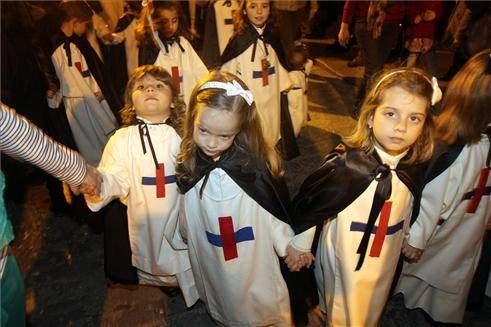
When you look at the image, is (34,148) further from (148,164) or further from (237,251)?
(237,251)

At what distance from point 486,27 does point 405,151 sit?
2676mm

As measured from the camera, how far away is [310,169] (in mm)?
4727

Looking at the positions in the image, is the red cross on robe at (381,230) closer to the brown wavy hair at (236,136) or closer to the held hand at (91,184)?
the brown wavy hair at (236,136)

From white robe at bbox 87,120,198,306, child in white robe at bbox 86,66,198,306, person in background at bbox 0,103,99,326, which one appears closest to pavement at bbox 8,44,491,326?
white robe at bbox 87,120,198,306

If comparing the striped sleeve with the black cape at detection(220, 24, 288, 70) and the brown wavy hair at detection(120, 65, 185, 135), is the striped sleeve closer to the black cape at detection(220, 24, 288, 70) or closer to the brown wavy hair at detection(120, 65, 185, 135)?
the brown wavy hair at detection(120, 65, 185, 135)

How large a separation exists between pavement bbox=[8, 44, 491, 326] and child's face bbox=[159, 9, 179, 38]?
1.98m

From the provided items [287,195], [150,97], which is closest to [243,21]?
[150,97]

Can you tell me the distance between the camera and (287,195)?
7.75ft

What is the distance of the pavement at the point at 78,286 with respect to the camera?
296 cm

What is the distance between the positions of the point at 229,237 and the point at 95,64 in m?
2.59

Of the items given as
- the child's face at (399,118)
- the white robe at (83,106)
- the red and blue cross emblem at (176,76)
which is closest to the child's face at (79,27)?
the white robe at (83,106)

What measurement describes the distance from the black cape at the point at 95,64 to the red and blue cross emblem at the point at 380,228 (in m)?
2.92

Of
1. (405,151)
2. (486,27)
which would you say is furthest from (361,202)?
(486,27)

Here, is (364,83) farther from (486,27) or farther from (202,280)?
(202,280)
